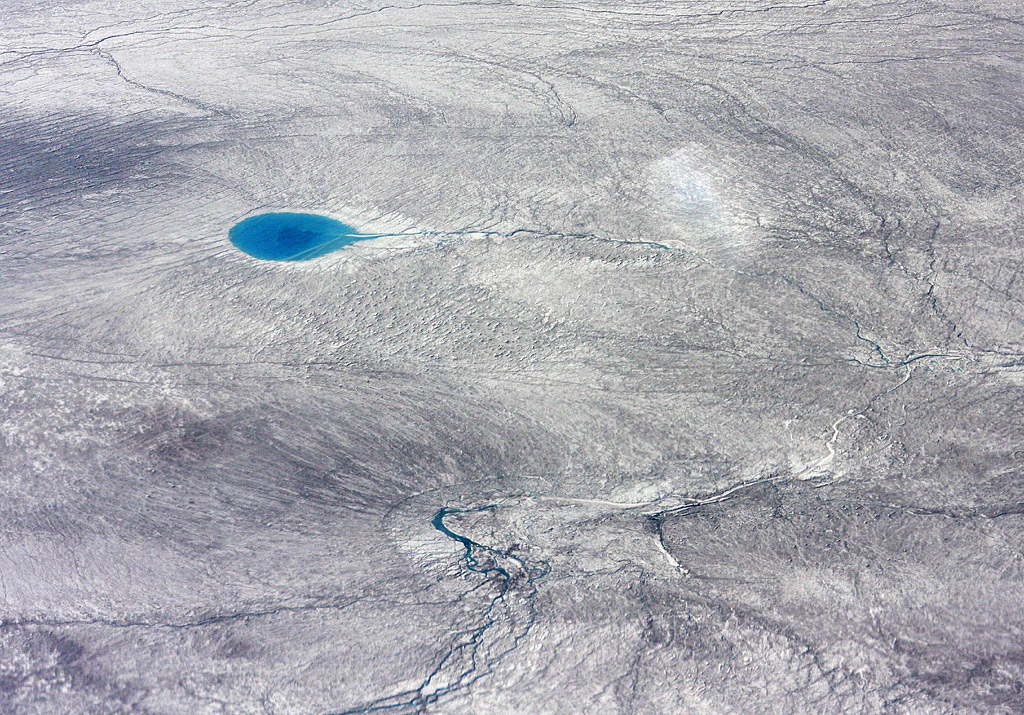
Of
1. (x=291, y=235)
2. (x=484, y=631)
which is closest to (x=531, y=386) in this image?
(x=484, y=631)

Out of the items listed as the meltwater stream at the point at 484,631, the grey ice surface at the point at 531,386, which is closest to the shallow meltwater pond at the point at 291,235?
the grey ice surface at the point at 531,386

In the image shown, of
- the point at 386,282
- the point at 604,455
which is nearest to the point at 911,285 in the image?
the point at 604,455

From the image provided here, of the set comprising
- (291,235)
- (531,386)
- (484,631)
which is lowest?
(484,631)

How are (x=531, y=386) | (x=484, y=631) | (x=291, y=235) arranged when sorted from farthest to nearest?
1. (x=291, y=235)
2. (x=531, y=386)
3. (x=484, y=631)

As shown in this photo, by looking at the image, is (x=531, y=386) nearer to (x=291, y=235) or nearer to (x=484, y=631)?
(x=484, y=631)

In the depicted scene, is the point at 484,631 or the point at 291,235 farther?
the point at 291,235

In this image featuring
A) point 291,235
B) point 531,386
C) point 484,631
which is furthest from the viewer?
point 291,235

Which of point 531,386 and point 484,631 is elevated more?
point 531,386
